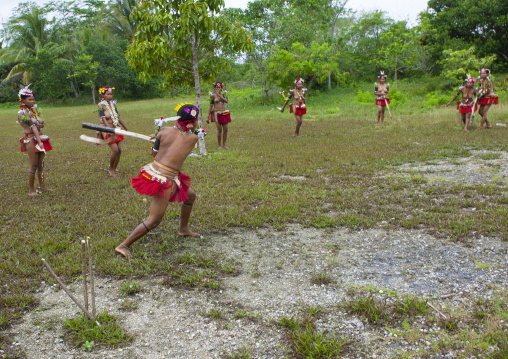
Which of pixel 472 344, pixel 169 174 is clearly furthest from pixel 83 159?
pixel 472 344

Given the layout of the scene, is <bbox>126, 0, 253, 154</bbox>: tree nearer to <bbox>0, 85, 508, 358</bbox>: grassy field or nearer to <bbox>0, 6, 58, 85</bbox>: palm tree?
<bbox>0, 85, 508, 358</bbox>: grassy field

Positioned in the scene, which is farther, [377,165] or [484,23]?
[484,23]

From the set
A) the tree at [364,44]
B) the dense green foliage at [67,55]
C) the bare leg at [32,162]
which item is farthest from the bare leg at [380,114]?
the dense green foliage at [67,55]

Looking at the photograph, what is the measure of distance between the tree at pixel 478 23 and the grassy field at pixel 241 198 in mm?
17879

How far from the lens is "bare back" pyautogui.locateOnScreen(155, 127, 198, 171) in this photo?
4504 millimetres

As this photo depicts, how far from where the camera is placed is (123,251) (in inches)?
179

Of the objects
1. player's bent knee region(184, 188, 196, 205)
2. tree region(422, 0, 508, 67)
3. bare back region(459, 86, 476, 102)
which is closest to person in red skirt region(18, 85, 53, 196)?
player's bent knee region(184, 188, 196, 205)

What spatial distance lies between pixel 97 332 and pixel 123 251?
4.66 feet

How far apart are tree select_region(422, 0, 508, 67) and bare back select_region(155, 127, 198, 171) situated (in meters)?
27.7

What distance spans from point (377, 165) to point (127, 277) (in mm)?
6315

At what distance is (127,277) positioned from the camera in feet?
13.7

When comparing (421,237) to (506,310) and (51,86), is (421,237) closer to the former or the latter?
(506,310)

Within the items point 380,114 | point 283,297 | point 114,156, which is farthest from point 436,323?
point 380,114

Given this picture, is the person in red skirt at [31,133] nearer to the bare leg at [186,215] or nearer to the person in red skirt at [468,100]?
the bare leg at [186,215]
